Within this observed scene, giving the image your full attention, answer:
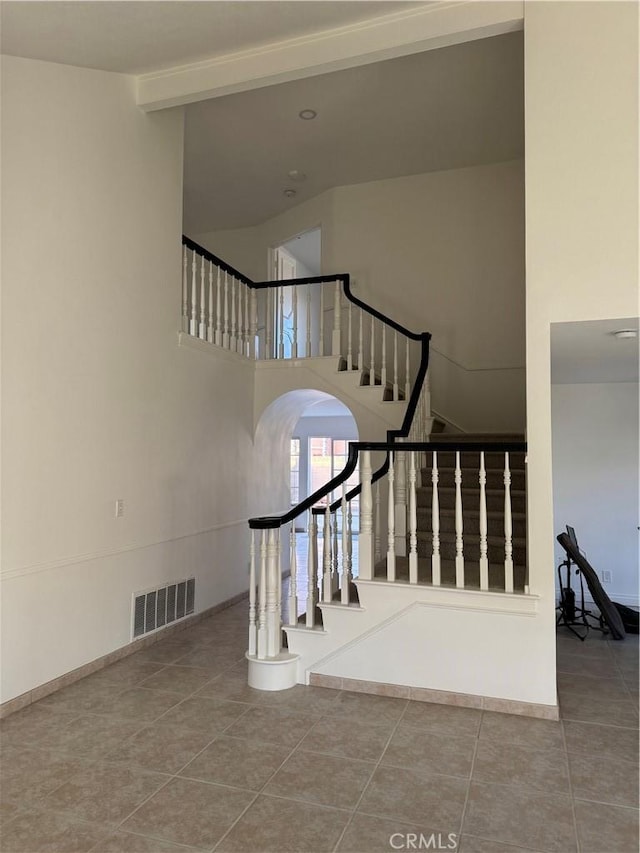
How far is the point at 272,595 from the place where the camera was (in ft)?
11.7

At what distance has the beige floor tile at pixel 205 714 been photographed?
121 inches

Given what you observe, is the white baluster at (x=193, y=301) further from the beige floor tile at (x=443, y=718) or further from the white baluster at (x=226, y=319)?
the beige floor tile at (x=443, y=718)

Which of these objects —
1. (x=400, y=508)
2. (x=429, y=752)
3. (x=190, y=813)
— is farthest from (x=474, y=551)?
(x=190, y=813)

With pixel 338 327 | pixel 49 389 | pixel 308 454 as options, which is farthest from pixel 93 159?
pixel 308 454

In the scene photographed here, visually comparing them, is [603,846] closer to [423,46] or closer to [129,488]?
[129,488]

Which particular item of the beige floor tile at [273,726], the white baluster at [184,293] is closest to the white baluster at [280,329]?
the white baluster at [184,293]

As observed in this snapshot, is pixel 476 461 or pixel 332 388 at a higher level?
pixel 332 388

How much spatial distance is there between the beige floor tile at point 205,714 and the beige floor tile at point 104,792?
47 cm

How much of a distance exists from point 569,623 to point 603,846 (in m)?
3.05

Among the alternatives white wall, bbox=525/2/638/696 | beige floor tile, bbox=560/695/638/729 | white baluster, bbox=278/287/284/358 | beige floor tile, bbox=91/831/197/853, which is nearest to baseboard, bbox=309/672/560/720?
beige floor tile, bbox=560/695/638/729

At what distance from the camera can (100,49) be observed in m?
3.64

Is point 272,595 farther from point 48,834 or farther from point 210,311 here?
point 210,311

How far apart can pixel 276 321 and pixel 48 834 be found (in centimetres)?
536

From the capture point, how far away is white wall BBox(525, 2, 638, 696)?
10.4ft
